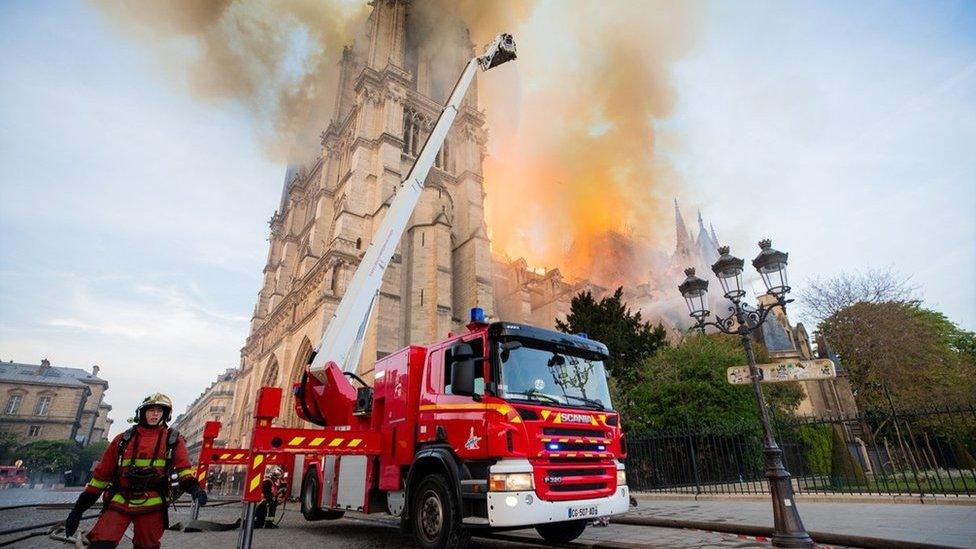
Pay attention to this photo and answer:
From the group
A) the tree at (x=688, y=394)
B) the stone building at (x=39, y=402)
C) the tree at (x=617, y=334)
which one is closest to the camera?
the tree at (x=688, y=394)

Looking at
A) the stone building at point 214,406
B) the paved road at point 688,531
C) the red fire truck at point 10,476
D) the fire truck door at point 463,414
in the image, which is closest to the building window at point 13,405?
the red fire truck at point 10,476

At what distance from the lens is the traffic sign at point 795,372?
20.4 ft

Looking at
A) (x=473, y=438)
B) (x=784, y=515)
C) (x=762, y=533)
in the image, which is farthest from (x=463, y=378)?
(x=762, y=533)

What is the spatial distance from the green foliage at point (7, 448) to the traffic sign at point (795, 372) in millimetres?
63565

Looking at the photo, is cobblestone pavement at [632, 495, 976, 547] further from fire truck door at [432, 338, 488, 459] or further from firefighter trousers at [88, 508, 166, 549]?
firefighter trousers at [88, 508, 166, 549]

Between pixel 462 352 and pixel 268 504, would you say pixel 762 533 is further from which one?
pixel 268 504

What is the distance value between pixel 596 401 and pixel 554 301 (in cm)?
3355

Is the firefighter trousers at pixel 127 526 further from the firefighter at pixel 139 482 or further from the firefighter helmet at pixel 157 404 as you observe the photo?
the firefighter helmet at pixel 157 404

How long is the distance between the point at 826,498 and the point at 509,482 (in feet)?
27.3

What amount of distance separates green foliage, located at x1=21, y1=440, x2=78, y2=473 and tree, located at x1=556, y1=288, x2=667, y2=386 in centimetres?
5407

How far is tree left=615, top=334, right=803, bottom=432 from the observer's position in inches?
642

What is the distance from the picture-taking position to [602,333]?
20.5 meters

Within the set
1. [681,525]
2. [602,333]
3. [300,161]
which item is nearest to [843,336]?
[602,333]

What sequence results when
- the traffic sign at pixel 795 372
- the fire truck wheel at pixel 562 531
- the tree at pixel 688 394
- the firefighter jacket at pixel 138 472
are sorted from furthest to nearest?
the tree at pixel 688 394 → the traffic sign at pixel 795 372 → the fire truck wheel at pixel 562 531 → the firefighter jacket at pixel 138 472
